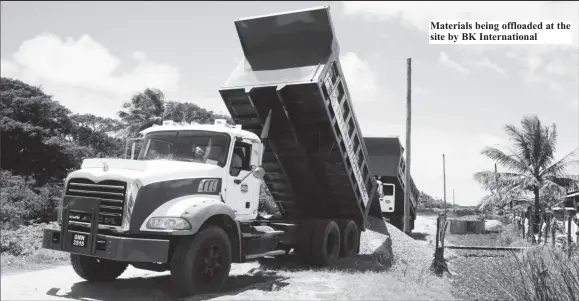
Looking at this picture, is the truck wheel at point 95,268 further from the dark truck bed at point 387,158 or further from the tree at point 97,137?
the tree at point 97,137

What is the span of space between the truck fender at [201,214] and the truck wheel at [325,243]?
9.05 ft

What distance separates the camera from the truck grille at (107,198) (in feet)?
21.1

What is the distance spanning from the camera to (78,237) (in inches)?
250

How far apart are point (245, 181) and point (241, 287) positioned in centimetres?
171

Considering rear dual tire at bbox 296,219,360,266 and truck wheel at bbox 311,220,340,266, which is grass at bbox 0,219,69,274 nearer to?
rear dual tire at bbox 296,219,360,266

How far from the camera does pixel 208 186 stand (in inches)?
286

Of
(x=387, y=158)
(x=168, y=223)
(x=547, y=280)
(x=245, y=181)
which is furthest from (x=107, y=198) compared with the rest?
(x=387, y=158)

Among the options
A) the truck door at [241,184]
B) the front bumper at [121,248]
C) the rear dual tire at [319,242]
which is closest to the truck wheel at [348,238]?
the rear dual tire at [319,242]

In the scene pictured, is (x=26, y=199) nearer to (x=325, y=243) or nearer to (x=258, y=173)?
(x=325, y=243)

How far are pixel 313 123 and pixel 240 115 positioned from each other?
4.87 feet

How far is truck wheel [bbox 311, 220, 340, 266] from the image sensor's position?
9.81 meters

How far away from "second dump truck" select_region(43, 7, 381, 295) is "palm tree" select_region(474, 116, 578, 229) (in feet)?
36.4

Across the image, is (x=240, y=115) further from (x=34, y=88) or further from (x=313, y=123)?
(x=34, y=88)

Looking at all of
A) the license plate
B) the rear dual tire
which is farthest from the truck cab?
the rear dual tire
